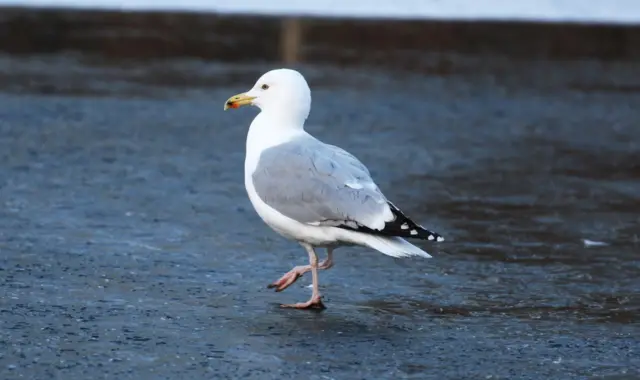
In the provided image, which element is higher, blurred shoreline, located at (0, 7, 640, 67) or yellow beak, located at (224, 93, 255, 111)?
yellow beak, located at (224, 93, 255, 111)

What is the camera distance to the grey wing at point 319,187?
21.2 ft

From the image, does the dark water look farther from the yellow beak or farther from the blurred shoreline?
the blurred shoreline

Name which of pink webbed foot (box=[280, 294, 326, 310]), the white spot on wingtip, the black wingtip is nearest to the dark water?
pink webbed foot (box=[280, 294, 326, 310])

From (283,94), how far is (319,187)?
731mm

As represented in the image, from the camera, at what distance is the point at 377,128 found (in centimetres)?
1346

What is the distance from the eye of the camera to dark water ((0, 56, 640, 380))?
5.75m

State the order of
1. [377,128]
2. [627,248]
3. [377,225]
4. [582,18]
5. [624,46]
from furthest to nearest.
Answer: [582,18], [624,46], [377,128], [627,248], [377,225]

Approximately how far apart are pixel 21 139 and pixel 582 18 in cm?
1456

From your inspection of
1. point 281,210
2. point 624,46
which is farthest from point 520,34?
point 281,210

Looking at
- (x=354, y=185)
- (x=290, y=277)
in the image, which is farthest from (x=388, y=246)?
(x=290, y=277)

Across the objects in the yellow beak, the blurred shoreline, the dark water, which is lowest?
the dark water

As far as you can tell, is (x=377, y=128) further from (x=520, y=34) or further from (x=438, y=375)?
(x=520, y=34)

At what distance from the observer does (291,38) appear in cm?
2069

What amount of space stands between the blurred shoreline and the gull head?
38.0 feet
